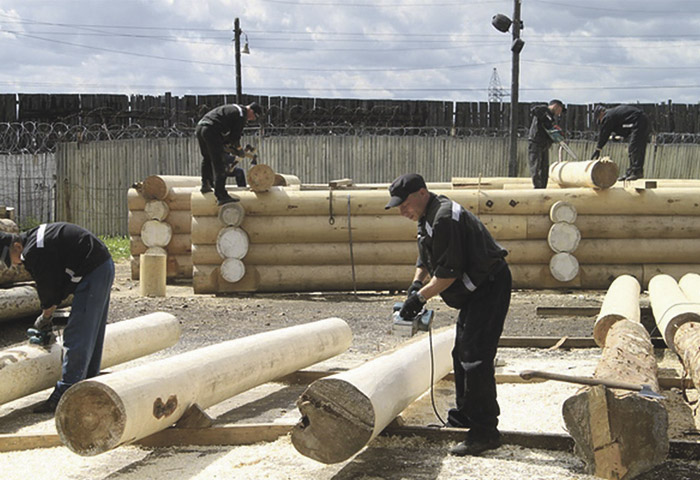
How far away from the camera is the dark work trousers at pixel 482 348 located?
5680mm

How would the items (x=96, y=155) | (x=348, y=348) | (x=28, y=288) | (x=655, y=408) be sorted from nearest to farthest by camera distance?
1. (x=655, y=408)
2. (x=348, y=348)
3. (x=28, y=288)
4. (x=96, y=155)

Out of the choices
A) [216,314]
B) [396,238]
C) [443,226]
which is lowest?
Answer: [216,314]

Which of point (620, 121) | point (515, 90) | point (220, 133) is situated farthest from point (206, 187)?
point (515, 90)

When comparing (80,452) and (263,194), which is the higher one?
(263,194)

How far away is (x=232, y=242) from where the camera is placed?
1305 cm

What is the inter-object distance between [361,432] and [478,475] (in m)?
0.71

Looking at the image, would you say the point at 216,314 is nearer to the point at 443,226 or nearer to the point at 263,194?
the point at 263,194

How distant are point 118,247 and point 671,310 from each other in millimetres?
13753

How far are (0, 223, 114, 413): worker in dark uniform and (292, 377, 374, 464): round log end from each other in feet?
7.18

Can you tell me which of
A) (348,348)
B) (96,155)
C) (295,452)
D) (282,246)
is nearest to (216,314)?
(282,246)

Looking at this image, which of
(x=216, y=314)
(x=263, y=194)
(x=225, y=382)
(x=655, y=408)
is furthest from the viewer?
(x=263, y=194)

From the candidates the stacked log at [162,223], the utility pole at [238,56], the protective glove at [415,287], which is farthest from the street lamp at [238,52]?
the protective glove at [415,287]

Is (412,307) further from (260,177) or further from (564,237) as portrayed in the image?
(564,237)

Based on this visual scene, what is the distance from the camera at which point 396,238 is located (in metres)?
13.3
